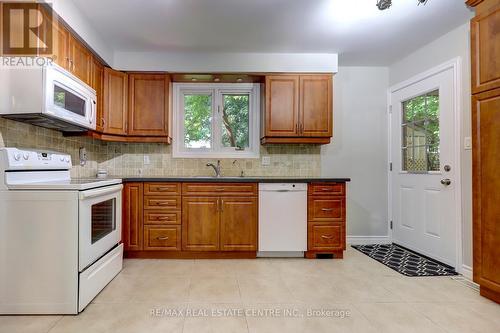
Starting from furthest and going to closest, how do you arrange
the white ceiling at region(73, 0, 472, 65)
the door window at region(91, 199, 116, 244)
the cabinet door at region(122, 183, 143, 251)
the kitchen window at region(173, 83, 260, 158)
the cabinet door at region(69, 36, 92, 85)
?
the kitchen window at region(173, 83, 260, 158) < the cabinet door at region(122, 183, 143, 251) < the cabinet door at region(69, 36, 92, 85) < the white ceiling at region(73, 0, 472, 65) < the door window at region(91, 199, 116, 244)

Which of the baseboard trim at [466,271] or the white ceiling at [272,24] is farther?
the baseboard trim at [466,271]

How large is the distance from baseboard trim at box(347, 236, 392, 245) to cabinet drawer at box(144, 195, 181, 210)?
7.41 feet

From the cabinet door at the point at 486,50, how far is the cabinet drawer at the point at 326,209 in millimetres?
1574

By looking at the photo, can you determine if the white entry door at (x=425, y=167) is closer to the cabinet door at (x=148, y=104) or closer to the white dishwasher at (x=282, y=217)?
the white dishwasher at (x=282, y=217)

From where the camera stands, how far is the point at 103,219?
2.47 m

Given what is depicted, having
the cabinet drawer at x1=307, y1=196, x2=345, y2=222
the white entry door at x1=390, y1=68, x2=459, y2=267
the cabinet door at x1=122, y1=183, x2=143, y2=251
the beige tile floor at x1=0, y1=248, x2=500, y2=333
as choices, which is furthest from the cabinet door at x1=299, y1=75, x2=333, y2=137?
the cabinet door at x1=122, y1=183, x2=143, y2=251

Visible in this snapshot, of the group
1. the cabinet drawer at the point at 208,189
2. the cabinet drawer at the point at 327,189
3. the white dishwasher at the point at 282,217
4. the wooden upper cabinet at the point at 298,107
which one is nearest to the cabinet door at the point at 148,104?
the cabinet drawer at the point at 208,189

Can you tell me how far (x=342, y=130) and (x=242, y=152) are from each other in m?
1.35

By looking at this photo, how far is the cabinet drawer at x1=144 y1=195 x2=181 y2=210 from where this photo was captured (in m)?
3.20

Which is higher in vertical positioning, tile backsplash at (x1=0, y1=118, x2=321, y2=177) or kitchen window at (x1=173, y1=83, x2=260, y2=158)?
kitchen window at (x1=173, y1=83, x2=260, y2=158)

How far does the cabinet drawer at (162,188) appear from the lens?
3.20 metres

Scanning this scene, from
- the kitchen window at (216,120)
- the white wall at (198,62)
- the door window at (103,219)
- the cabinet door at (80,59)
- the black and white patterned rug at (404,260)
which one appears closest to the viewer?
the door window at (103,219)

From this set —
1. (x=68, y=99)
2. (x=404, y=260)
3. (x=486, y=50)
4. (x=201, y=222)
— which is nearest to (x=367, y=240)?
(x=404, y=260)

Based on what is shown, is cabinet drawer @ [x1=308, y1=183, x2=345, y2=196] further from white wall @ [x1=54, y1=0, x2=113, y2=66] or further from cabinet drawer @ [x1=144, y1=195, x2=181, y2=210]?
white wall @ [x1=54, y1=0, x2=113, y2=66]
